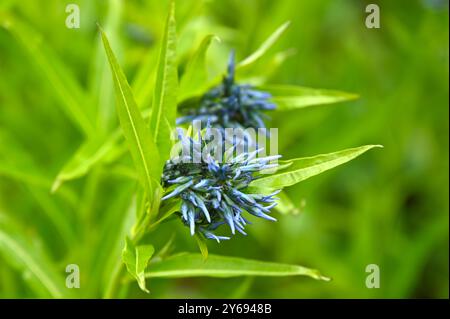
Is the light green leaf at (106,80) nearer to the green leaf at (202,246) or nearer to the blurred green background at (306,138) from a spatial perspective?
the blurred green background at (306,138)

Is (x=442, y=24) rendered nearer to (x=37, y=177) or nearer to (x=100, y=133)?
(x=100, y=133)

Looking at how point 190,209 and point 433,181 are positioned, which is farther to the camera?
point 433,181

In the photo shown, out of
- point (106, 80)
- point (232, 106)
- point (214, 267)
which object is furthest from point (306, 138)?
point (214, 267)

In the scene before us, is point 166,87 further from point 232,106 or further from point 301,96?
point 301,96

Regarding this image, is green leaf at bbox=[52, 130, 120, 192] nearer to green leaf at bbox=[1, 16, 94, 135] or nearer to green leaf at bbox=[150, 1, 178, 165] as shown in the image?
green leaf at bbox=[1, 16, 94, 135]

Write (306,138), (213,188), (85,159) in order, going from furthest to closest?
(306,138) → (85,159) → (213,188)

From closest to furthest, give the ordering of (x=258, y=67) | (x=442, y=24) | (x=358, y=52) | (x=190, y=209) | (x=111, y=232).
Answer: (x=190, y=209)
(x=111, y=232)
(x=258, y=67)
(x=442, y=24)
(x=358, y=52)

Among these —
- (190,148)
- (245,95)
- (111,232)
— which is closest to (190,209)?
(190,148)
